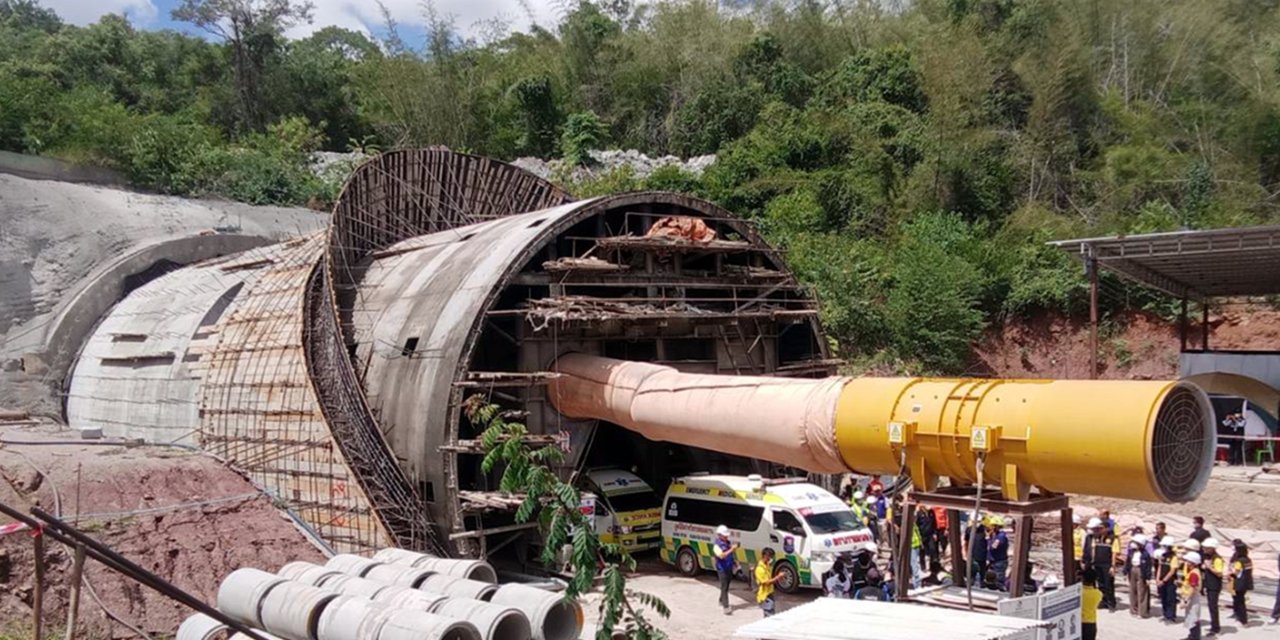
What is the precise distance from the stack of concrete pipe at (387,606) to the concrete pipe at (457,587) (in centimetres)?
1

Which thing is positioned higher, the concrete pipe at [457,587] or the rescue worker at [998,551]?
the concrete pipe at [457,587]

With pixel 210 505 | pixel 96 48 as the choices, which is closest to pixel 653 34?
pixel 96 48

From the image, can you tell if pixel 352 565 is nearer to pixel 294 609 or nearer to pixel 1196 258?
pixel 294 609

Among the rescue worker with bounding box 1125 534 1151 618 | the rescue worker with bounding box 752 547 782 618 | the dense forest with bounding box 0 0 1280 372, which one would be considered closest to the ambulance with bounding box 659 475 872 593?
the rescue worker with bounding box 752 547 782 618

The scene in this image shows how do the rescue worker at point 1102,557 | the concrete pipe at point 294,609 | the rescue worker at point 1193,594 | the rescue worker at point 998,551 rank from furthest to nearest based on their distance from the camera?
the rescue worker at point 998,551, the rescue worker at point 1102,557, the rescue worker at point 1193,594, the concrete pipe at point 294,609

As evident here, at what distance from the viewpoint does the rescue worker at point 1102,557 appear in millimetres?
15391

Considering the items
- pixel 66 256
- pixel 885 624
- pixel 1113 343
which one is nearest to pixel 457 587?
pixel 885 624

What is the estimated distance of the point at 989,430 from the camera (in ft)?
33.8

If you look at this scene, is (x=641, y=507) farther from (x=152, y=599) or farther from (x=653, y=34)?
(x=653, y=34)

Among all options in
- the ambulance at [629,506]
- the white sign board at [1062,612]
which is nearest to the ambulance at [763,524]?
the ambulance at [629,506]

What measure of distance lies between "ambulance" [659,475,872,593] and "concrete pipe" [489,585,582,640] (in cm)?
569

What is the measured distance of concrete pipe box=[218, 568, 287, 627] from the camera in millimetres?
11859

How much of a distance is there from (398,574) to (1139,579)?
1079cm

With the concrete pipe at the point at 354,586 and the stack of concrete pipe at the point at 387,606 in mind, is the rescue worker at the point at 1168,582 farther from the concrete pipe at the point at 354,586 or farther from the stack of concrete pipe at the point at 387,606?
the concrete pipe at the point at 354,586
